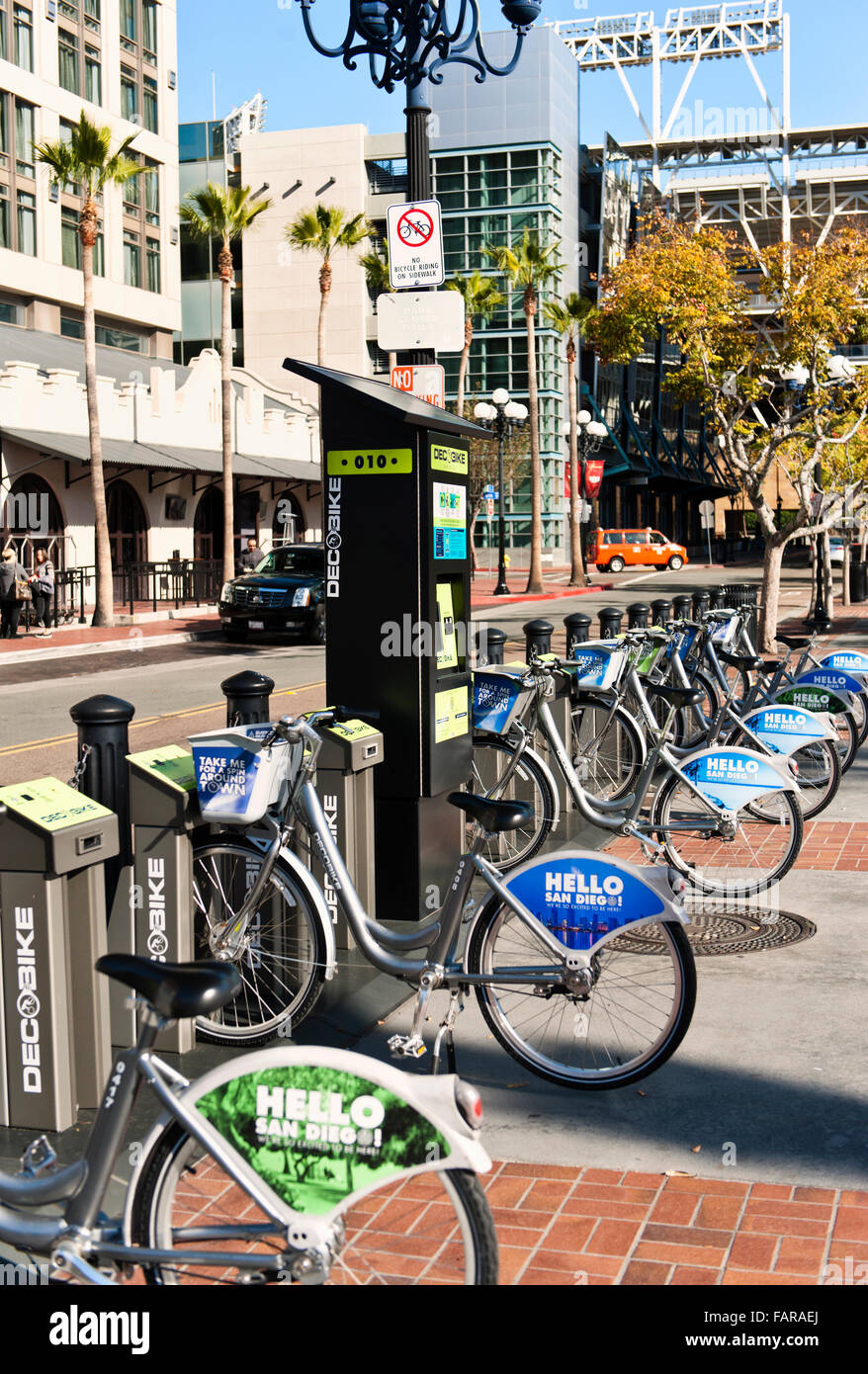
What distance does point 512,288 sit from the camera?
61500 mm

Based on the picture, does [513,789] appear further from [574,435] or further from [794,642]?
[574,435]

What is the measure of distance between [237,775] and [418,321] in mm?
4372

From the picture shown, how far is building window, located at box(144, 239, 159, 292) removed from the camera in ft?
160

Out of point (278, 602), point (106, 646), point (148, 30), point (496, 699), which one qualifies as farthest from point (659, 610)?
point (148, 30)

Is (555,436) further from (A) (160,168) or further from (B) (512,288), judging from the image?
(A) (160,168)

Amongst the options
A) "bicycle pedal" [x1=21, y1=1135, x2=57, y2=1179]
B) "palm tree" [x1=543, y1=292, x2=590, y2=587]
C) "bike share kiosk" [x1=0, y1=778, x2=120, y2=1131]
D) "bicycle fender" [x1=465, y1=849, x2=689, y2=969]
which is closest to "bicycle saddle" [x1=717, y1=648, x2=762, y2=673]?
"bicycle fender" [x1=465, y1=849, x2=689, y2=969]

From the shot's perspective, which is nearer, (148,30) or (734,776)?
(734,776)

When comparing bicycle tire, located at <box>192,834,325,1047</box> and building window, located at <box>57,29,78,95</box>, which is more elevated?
building window, located at <box>57,29,78,95</box>

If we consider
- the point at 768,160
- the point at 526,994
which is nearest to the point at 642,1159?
the point at 526,994

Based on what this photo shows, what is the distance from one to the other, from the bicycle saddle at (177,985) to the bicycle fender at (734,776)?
13.9 feet

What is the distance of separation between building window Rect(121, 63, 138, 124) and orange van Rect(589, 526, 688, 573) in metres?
25.0

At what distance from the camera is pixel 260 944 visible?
5258 mm

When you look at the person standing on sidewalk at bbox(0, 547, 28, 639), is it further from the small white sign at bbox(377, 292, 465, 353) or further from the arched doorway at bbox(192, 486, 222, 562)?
the small white sign at bbox(377, 292, 465, 353)

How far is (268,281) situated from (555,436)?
1577 cm
